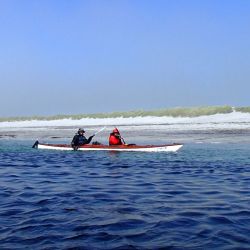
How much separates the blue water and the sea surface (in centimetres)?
2

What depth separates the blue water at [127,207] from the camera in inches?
324

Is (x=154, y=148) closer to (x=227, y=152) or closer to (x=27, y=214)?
(x=227, y=152)

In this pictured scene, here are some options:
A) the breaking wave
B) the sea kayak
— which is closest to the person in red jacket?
the sea kayak

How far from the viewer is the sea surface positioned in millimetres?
8242

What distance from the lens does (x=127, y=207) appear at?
36.4ft

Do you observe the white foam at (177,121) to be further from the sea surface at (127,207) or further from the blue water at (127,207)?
the blue water at (127,207)

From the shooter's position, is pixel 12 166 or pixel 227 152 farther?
pixel 227 152

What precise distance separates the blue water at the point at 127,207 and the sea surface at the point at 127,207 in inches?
0.7

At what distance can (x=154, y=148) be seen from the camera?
2794 cm

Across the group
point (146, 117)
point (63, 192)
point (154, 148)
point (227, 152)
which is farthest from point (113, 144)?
point (146, 117)

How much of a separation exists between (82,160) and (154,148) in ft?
17.3

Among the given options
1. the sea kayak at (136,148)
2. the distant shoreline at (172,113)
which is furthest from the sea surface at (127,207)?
the distant shoreline at (172,113)

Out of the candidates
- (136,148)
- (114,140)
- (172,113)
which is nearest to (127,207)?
(136,148)

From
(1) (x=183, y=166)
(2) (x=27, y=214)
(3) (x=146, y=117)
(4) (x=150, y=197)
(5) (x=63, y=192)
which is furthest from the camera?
(3) (x=146, y=117)
